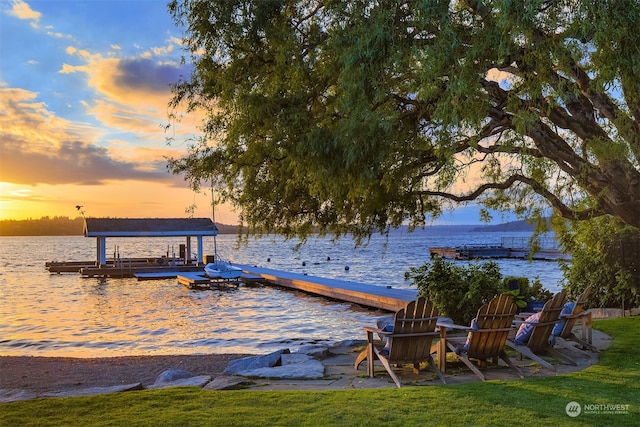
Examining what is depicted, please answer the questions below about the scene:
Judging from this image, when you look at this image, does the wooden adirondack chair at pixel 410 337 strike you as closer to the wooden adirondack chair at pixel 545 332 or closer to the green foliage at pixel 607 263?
the wooden adirondack chair at pixel 545 332

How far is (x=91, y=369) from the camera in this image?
36.4ft

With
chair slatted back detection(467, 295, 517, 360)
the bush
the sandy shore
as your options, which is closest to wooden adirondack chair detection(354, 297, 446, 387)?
chair slatted back detection(467, 295, 517, 360)

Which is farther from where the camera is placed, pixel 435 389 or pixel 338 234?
pixel 338 234

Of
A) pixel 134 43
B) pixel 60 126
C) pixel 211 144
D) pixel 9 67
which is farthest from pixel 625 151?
pixel 60 126

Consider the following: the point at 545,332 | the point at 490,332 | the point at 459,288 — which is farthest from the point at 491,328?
the point at 459,288

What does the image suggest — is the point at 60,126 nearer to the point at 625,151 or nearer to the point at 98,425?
the point at 98,425

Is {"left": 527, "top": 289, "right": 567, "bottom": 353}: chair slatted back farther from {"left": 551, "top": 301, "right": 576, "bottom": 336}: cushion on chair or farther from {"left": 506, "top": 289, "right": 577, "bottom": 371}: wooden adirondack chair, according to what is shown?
{"left": 551, "top": 301, "right": 576, "bottom": 336}: cushion on chair

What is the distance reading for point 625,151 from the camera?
7.00m

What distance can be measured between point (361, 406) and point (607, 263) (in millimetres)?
10471

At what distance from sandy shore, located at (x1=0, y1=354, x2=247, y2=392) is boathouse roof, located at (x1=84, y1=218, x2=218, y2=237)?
1172 inches

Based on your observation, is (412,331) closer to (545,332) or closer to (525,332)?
(525,332)

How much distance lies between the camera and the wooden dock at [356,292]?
19766 millimetres

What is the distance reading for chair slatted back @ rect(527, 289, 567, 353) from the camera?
7.82 metres

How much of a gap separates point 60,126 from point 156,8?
499 centimetres
